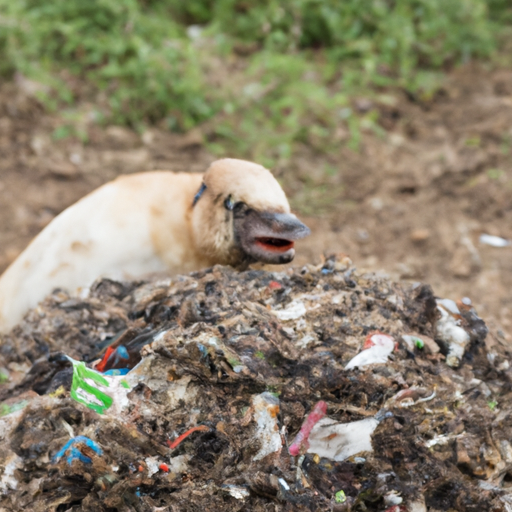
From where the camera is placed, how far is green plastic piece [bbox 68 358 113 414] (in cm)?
163

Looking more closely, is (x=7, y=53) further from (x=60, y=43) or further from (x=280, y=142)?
(x=280, y=142)

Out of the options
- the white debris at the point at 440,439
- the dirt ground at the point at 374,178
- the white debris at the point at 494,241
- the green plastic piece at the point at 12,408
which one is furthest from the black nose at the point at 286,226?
the white debris at the point at 494,241

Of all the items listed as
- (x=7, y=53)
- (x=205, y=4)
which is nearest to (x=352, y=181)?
(x=205, y=4)

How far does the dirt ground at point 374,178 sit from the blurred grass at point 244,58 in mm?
173

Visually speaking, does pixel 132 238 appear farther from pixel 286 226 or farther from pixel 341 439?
pixel 341 439

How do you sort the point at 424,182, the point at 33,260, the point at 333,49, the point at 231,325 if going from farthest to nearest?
the point at 333,49
the point at 424,182
the point at 33,260
the point at 231,325

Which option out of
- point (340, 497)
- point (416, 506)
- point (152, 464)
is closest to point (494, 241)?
point (416, 506)

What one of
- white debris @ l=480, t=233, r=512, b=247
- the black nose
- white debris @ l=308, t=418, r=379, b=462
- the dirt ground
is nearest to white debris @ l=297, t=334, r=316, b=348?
white debris @ l=308, t=418, r=379, b=462

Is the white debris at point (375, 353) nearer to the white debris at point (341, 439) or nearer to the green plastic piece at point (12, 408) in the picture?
the white debris at point (341, 439)

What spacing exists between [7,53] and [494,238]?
3.60 metres

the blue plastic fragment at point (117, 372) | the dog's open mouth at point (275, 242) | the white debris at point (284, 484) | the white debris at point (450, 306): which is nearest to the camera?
the white debris at point (284, 484)

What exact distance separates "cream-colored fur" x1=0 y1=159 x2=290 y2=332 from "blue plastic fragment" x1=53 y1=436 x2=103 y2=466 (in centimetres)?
88

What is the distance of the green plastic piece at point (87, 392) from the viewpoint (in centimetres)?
163

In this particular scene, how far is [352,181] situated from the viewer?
14.8 feet
